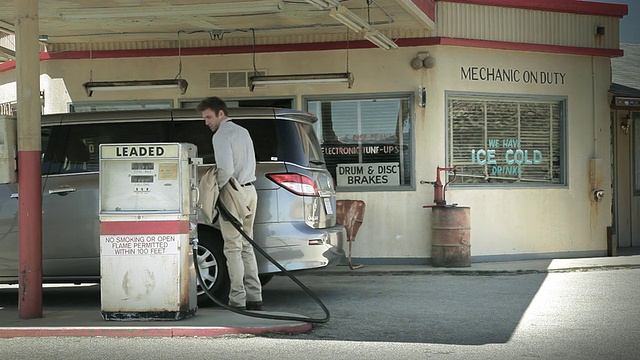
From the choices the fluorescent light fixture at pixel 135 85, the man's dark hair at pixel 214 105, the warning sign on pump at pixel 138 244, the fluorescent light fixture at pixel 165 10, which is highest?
the fluorescent light fixture at pixel 165 10

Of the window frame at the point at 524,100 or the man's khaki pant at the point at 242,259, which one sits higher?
the window frame at the point at 524,100

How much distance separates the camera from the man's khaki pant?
30.3ft

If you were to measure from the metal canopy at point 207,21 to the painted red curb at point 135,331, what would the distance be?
4.49 m

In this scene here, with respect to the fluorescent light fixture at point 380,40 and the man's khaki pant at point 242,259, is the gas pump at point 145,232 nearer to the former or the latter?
the man's khaki pant at point 242,259

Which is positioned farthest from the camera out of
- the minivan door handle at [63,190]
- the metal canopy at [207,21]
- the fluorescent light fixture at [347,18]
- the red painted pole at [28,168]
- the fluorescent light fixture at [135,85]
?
the fluorescent light fixture at [135,85]

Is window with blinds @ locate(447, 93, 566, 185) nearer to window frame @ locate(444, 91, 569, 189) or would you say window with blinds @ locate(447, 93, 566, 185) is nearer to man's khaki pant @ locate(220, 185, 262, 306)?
window frame @ locate(444, 91, 569, 189)

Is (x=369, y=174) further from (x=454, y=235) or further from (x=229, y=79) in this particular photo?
(x=229, y=79)

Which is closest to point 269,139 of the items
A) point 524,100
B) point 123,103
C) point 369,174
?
point 369,174

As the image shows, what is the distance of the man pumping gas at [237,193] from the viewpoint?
9.17 meters

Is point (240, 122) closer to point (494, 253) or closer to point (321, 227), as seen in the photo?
point (321, 227)

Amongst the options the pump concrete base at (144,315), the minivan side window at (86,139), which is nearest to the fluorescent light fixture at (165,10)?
the minivan side window at (86,139)

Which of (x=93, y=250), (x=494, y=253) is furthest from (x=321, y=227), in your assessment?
(x=494, y=253)

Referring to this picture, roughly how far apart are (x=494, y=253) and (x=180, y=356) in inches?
330

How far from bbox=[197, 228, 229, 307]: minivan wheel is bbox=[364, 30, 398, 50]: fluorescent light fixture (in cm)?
389
